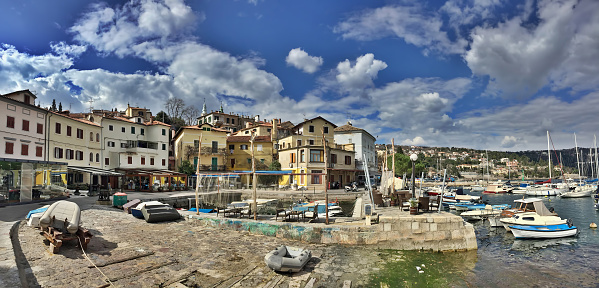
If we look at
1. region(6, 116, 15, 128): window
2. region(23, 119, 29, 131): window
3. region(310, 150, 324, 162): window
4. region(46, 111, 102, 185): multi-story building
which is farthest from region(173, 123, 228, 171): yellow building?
region(6, 116, 15, 128): window

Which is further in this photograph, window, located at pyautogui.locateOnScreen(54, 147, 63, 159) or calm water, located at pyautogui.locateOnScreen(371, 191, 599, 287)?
window, located at pyautogui.locateOnScreen(54, 147, 63, 159)

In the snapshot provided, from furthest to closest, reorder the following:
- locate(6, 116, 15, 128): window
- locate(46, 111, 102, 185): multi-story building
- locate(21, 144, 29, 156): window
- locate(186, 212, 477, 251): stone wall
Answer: locate(46, 111, 102, 185): multi-story building, locate(21, 144, 29, 156): window, locate(6, 116, 15, 128): window, locate(186, 212, 477, 251): stone wall

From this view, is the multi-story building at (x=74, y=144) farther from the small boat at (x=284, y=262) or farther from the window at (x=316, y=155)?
the small boat at (x=284, y=262)

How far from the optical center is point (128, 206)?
19.8 meters

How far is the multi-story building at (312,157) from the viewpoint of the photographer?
43281 mm

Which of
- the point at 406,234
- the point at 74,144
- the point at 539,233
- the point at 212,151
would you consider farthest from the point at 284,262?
the point at 212,151

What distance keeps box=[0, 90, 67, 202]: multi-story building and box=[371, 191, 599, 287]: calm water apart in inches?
882

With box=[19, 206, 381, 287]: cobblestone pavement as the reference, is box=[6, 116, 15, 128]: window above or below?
above

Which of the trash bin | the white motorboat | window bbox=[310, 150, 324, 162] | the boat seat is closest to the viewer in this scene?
Answer: the boat seat

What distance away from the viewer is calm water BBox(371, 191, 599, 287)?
32.7 feet

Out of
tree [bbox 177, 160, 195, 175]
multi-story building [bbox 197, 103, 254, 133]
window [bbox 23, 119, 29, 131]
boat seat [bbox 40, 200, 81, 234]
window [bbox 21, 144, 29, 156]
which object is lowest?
boat seat [bbox 40, 200, 81, 234]

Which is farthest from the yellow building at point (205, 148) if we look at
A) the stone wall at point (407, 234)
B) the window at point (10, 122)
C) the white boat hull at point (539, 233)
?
the white boat hull at point (539, 233)

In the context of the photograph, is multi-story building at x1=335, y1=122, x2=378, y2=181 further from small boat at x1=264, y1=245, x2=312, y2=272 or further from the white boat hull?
small boat at x1=264, y1=245, x2=312, y2=272

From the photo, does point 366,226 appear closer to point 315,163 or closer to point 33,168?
point 33,168
